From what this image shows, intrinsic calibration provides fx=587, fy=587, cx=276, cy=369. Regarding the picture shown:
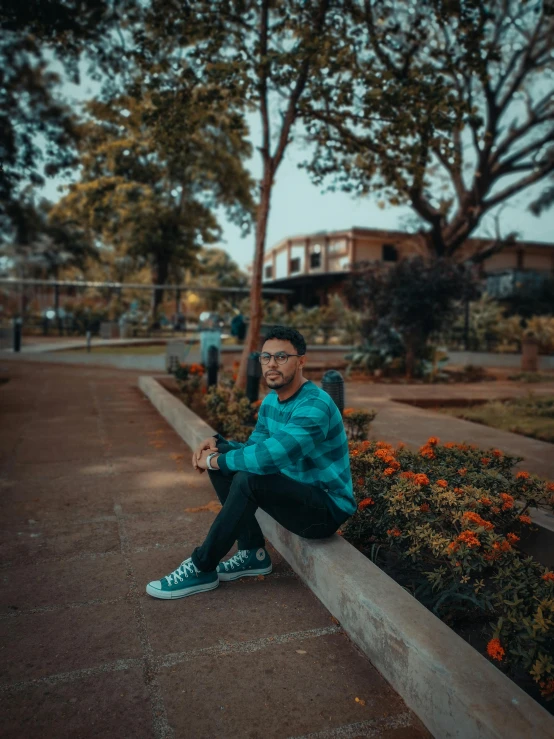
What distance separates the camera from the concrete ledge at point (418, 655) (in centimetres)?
170

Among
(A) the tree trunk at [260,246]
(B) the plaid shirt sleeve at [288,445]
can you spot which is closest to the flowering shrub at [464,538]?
(B) the plaid shirt sleeve at [288,445]

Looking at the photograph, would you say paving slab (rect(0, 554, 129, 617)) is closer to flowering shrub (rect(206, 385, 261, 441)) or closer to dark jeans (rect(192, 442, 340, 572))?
dark jeans (rect(192, 442, 340, 572))

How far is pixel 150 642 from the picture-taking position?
2523 mm

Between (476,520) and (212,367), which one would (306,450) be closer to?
(476,520)

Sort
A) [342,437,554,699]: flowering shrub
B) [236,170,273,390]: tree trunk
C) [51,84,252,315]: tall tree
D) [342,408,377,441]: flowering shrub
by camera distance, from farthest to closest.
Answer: [51,84,252,315]: tall tree
[236,170,273,390]: tree trunk
[342,408,377,441]: flowering shrub
[342,437,554,699]: flowering shrub

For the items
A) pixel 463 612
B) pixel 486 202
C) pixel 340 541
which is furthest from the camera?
pixel 486 202

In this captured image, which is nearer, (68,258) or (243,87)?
(243,87)

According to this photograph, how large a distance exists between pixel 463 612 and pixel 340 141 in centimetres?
850

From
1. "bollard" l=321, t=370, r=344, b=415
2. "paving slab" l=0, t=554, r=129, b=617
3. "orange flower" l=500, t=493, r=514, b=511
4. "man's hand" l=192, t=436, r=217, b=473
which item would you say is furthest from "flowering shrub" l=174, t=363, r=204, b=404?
"orange flower" l=500, t=493, r=514, b=511

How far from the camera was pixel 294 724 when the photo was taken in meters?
2.02

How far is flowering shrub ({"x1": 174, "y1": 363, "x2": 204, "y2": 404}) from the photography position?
321 inches

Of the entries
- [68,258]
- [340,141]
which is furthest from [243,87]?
[68,258]

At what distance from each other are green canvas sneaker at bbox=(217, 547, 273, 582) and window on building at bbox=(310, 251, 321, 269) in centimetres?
Answer: 3440

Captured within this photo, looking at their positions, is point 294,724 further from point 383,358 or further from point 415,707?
point 383,358
